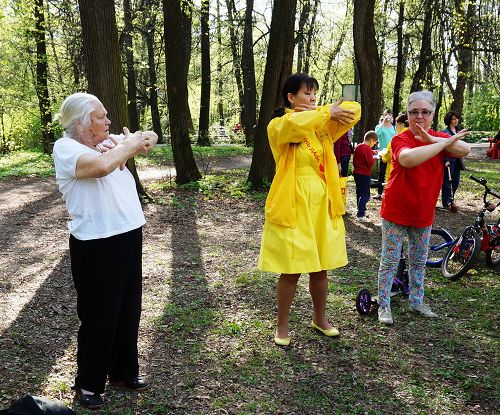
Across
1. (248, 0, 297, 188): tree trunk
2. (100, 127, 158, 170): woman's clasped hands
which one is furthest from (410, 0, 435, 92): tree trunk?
(100, 127, 158, 170): woman's clasped hands

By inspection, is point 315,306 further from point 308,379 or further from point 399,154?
point 399,154

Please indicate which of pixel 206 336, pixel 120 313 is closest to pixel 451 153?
pixel 206 336

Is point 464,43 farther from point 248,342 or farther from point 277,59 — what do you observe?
point 248,342

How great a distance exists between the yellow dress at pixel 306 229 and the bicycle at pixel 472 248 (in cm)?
246

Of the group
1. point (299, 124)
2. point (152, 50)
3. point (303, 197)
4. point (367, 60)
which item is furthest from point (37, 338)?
point (152, 50)

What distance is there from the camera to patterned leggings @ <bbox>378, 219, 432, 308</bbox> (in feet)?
14.6

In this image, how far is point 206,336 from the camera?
4367 mm

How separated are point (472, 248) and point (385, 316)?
1.77 meters

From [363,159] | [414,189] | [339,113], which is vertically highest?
[339,113]

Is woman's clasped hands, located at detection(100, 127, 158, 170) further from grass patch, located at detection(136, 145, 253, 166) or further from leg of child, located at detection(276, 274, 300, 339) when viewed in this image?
grass patch, located at detection(136, 145, 253, 166)

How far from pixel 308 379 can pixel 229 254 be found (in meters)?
3.50

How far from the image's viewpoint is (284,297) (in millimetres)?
4082

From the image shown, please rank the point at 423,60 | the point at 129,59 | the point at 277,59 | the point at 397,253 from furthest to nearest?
the point at 129,59
the point at 423,60
the point at 277,59
the point at 397,253

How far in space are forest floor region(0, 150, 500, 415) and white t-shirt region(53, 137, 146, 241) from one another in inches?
46.2
